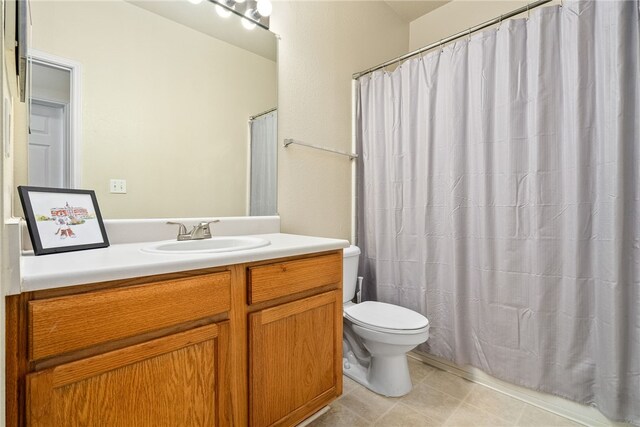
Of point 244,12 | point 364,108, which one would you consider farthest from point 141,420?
point 364,108

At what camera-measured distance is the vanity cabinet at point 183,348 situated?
0.68 m

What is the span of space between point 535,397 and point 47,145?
238 cm

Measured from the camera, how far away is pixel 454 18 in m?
2.34

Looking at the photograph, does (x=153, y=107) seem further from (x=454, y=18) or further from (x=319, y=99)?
(x=454, y=18)

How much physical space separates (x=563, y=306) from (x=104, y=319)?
69.6 inches

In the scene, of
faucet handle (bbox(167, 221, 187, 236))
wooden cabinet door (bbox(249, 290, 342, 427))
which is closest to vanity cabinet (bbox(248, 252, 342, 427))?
wooden cabinet door (bbox(249, 290, 342, 427))

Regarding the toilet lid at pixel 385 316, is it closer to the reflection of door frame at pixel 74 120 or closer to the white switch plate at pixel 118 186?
the white switch plate at pixel 118 186

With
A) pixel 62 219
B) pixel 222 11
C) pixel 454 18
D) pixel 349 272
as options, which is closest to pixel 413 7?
pixel 454 18

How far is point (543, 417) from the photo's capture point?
1.43 metres

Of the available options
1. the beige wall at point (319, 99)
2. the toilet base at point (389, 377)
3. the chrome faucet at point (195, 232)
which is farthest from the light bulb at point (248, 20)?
the toilet base at point (389, 377)

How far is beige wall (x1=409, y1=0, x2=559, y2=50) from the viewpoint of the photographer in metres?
2.11

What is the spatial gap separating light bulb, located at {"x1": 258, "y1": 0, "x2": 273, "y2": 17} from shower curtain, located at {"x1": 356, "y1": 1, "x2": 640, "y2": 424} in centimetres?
85

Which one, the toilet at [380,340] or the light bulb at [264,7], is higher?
the light bulb at [264,7]

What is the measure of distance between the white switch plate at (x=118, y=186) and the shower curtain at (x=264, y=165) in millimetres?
A: 585
